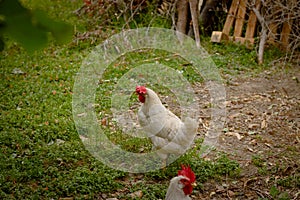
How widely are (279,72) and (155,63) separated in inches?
74.8

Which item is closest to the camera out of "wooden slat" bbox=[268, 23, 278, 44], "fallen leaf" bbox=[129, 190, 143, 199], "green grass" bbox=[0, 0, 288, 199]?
"fallen leaf" bbox=[129, 190, 143, 199]

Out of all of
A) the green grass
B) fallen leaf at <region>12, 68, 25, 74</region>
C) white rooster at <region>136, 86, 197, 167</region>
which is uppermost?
white rooster at <region>136, 86, 197, 167</region>

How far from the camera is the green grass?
151 inches

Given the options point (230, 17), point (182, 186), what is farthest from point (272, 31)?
point (182, 186)

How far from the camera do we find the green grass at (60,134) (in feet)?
12.6

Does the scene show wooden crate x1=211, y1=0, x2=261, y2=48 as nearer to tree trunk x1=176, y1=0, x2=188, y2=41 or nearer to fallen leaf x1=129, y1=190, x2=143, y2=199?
tree trunk x1=176, y1=0, x2=188, y2=41

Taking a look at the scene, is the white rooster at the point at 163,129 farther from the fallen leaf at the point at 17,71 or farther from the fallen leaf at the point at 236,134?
the fallen leaf at the point at 17,71

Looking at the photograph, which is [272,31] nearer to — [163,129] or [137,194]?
[163,129]

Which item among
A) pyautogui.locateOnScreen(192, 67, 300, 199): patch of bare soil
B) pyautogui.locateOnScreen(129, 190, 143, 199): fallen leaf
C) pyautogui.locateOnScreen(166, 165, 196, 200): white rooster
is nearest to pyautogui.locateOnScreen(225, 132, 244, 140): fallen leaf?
pyautogui.locateOnScreen(192, 67, 300, 199): patch of bare soil

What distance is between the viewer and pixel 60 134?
15.6 ft

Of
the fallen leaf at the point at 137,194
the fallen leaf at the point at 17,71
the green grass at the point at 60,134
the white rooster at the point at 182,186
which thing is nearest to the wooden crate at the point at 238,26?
the green grass at the point at 60,134

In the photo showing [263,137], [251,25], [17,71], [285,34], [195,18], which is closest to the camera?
[263,137]

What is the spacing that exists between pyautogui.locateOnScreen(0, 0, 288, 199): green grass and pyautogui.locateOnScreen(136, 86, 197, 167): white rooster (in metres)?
0.24

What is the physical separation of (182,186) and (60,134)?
204 cm
